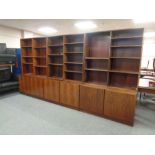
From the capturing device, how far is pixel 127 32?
2832mm

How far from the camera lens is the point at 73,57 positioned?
3.66 meters

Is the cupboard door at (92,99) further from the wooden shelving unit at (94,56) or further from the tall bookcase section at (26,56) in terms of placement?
the tall bookcase section at (26,56)

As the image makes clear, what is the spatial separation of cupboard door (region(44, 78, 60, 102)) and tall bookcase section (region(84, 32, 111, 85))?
2.94 ft

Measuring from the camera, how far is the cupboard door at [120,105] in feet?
8.40

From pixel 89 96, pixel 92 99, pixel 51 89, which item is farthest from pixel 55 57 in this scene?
pixel 92 99

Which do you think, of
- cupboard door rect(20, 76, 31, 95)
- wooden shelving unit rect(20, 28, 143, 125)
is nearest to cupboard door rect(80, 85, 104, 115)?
wooden shelving unit rect(20, 28, 143, 125)

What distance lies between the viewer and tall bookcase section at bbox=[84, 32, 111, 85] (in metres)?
3.13

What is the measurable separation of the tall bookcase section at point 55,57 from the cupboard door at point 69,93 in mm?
602

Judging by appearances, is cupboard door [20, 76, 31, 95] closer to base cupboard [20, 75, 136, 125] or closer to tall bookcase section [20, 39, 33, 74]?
base cupboard [20, 75, 136, 125]

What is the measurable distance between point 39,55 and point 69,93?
1.85 meters

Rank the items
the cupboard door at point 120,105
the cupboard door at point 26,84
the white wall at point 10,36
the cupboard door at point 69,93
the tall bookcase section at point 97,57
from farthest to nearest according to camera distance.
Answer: the white wall at point 10,36, the cupboard door at point 26,84, the cupboard door at point 69,93, the tall bookcase section at point 97,57, the cupboard door at point 120,105

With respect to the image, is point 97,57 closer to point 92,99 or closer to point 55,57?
point 92,99

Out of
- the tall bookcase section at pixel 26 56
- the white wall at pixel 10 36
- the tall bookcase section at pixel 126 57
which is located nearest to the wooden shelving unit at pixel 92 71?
the tall bookcase section at pixel 126 57
